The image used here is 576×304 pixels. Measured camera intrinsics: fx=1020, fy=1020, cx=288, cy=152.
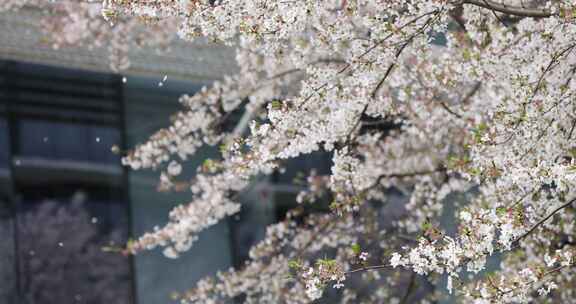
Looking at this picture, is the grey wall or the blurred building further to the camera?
the grey wall

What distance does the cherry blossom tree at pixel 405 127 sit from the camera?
6203mm

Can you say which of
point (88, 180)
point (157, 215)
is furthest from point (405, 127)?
point (88, 180)

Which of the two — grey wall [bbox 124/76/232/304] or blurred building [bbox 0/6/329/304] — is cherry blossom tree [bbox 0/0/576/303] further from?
blurred building [bbox 0/6/329/304]

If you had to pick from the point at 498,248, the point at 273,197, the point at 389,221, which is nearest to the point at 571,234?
the point at 498,248

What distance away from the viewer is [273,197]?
43.3 ft

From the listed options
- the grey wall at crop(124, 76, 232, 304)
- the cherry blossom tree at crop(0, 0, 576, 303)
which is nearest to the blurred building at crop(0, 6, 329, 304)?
the grey wall at crop(124, 76, 232, 304)

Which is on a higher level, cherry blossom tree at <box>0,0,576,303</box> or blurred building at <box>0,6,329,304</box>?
blurred building at <box>0,6,329,304</box>

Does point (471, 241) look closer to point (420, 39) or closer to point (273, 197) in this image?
point (420, 39)

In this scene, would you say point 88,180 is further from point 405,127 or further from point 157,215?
point 405,127

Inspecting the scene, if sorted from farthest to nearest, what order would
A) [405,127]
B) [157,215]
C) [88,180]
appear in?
1. [157,215]
2. [88,180]
3. [405,127]

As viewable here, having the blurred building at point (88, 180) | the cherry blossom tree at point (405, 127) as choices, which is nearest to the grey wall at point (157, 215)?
the blurred building at point (88, 180)

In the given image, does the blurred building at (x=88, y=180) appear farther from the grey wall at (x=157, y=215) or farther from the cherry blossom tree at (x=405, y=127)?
the cherry blossom tree at (x=405, y=127)

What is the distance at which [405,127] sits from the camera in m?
9.43

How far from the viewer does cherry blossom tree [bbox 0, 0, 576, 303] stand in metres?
6.20
